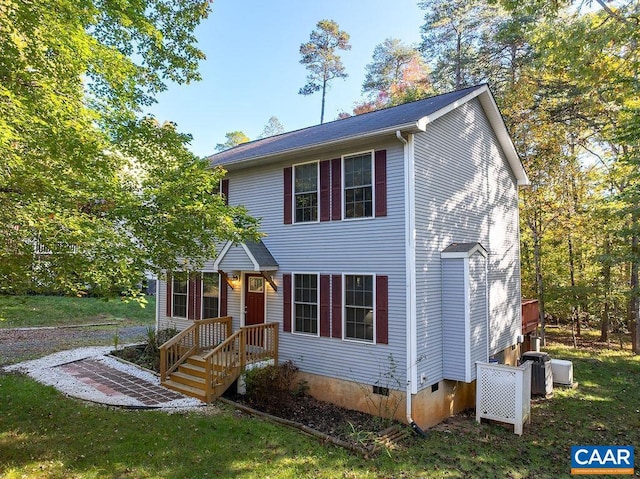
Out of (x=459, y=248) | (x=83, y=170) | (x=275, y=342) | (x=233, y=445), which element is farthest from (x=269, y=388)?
(x=83, y=170)

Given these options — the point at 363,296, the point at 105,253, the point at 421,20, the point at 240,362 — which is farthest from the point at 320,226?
the point at 421,20

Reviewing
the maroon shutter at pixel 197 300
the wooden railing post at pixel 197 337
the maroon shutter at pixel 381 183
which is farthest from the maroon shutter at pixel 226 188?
the maroon shutter at pixel 381 183

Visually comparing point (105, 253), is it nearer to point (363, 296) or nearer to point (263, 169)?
point (363, 296)

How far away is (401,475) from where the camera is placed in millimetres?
6086

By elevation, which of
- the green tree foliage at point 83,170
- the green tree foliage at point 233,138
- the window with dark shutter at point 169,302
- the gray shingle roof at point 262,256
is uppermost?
the green tree foliage at point 233,138

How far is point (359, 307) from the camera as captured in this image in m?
8.78

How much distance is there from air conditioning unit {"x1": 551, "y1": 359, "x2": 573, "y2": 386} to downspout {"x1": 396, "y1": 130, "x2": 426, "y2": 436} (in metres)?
6.06

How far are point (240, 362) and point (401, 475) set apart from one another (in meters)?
4.52

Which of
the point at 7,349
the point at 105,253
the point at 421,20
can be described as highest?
the point at 421,20

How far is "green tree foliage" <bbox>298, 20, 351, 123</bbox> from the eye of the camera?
2891 centimetres

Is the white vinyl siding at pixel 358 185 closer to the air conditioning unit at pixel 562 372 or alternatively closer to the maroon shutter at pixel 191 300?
the maroon shutter at pixel 191 300

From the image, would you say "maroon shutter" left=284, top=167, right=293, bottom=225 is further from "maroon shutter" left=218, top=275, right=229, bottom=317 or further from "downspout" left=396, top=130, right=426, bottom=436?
"downspout" left=396, top=130, right=426, bottom=436

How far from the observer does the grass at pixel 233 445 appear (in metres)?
5.85

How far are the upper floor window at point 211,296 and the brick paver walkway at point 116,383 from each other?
2.54 m
